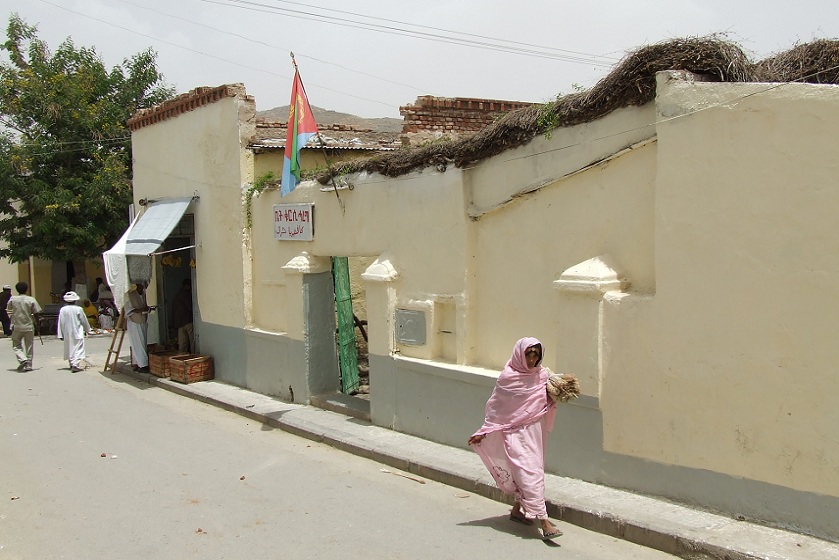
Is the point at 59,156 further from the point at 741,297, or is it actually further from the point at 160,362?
the point at 741,297

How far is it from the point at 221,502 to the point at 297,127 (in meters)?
4.89

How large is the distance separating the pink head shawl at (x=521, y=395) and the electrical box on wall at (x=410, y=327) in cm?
286

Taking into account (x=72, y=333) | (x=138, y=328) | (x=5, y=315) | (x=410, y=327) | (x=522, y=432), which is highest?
(x=410, y=327)

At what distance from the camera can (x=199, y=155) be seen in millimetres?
13375

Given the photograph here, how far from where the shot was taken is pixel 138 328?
583 inches

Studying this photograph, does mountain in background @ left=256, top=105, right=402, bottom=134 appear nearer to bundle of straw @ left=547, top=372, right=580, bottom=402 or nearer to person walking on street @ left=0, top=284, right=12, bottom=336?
person walking on street @ left=0, top=284, right=12, bottom=336

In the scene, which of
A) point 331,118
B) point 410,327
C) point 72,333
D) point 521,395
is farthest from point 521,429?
point 331,118

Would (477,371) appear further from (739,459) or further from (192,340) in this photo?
(192,340)

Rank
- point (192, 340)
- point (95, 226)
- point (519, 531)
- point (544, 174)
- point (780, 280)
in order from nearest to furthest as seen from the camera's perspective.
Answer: point (780, 280) < point (519, 531) < point (544, 174) < point (192, 340) < point (95, 226)

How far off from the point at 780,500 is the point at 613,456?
141 cm

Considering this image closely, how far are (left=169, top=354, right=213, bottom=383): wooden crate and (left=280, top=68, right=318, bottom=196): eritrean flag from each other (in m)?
4.64

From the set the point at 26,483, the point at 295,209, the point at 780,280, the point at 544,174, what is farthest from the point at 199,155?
the point at 780,280

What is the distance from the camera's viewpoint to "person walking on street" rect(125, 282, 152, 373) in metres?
14.7

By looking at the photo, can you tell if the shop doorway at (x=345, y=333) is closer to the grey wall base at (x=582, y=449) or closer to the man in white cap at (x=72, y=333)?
the grey wall base at (x=582, y=449)
